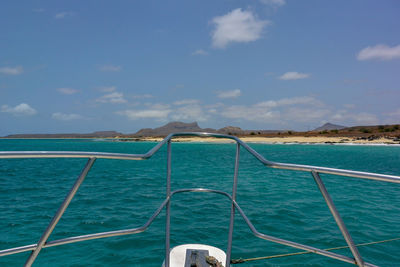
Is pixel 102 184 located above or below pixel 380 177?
below

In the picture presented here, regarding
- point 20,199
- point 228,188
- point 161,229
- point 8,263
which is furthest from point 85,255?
point 228,188

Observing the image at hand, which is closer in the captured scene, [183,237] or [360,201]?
[183,237]

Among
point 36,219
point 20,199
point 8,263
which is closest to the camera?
point 8,263

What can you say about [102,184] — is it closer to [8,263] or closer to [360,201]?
[8,263]

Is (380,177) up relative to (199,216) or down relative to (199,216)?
up

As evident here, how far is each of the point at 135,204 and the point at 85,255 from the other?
10.9 feet

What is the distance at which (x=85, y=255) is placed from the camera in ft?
14.3

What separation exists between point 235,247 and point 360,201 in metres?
5.99

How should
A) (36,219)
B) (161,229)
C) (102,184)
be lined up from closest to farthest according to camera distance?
(161,229)
(36,219)
(102,184)

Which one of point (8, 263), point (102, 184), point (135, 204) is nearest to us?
point (8, 263)

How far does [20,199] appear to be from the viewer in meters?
8.59

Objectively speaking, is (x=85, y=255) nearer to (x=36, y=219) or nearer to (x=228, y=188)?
(x=36, y=219)

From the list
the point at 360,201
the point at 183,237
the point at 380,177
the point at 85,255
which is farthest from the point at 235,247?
the point at 360,201

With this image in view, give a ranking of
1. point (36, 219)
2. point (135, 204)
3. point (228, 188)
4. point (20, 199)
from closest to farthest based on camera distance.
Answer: point (36, 219) < point (135, 204) < point (20, 199) < point (228, 188)
